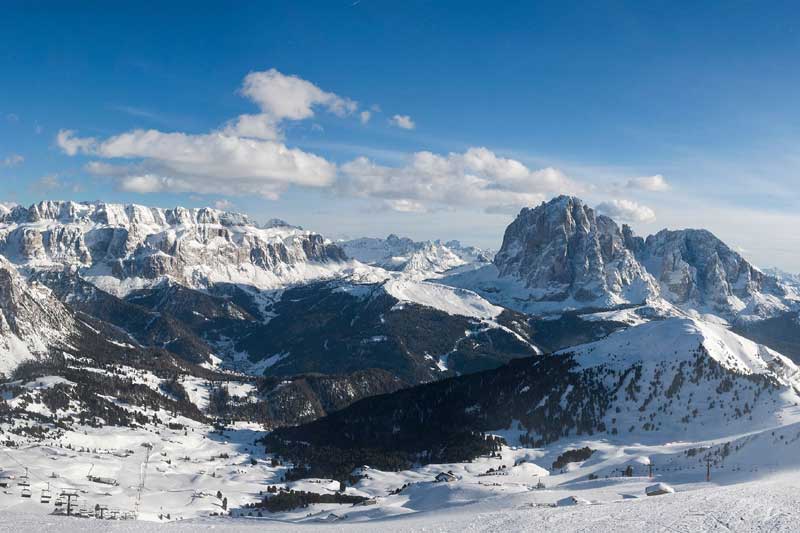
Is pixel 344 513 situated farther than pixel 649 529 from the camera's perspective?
Yes

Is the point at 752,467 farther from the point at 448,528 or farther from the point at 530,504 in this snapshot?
the point at 448,528

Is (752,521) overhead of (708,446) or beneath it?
overhead

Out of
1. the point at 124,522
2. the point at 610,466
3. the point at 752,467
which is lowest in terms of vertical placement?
the point at 610,466

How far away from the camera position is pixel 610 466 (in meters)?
194

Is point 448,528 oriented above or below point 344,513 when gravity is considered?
above

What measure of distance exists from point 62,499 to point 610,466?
501ft

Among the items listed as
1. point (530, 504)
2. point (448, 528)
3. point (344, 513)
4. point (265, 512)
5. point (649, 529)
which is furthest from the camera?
point (265, 512)

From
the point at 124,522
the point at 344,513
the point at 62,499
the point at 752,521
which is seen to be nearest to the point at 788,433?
the point at 344,513

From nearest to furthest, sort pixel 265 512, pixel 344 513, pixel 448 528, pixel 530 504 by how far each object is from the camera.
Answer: pixel 448 528 < pixel 530 504 < pixel 344 513 < pixel 265 512

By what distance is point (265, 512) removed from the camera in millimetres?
192625

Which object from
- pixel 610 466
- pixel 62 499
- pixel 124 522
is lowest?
pixel 62 499

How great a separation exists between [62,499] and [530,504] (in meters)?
151

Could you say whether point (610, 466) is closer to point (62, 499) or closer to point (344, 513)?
point (344, 513)

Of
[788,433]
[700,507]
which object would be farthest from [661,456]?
[700,507]
